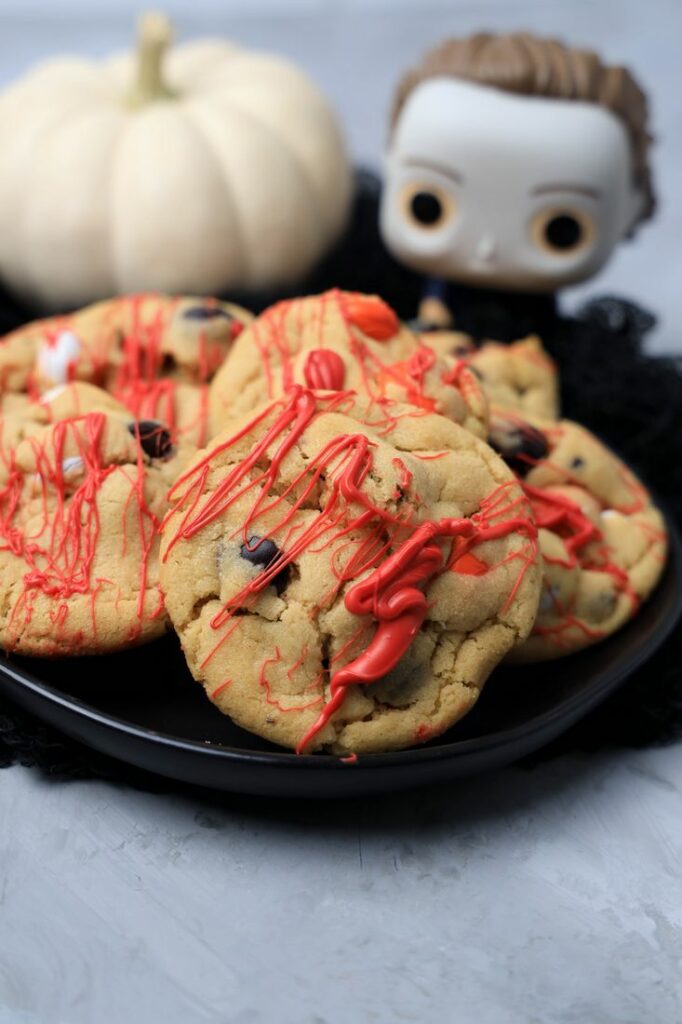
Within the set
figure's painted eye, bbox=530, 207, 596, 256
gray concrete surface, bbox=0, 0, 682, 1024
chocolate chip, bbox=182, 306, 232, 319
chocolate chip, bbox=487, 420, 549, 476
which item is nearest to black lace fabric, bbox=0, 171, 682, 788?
gray concrete surface, bbox=0, 0, 682, 1024

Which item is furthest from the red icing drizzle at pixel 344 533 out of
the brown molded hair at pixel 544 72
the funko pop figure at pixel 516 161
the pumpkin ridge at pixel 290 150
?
the pumpkin ridge at pixel 290 150

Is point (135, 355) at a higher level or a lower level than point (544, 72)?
lower

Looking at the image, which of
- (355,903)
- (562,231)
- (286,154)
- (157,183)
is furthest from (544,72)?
(355,903)

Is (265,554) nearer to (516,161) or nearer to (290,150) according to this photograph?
(516,161)

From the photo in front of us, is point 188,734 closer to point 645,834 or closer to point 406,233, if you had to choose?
point 645,834

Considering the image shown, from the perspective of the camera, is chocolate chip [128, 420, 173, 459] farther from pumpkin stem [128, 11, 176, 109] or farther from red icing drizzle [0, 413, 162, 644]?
pumpkin stem [128, 11, 176, 109]

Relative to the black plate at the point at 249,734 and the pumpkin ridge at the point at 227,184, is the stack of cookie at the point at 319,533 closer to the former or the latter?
the black plate at the point at 249,734
